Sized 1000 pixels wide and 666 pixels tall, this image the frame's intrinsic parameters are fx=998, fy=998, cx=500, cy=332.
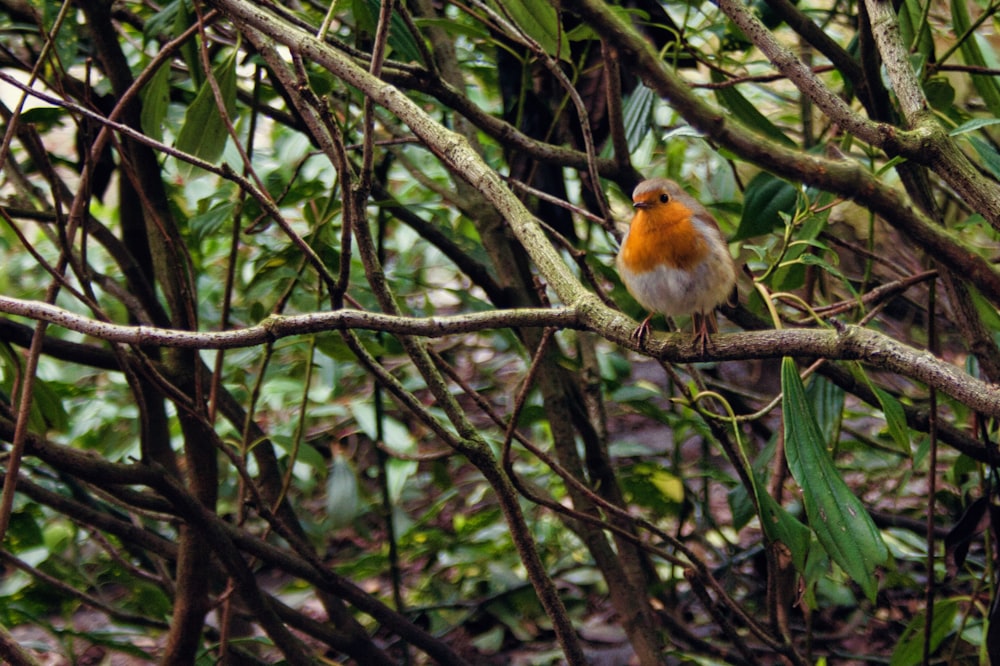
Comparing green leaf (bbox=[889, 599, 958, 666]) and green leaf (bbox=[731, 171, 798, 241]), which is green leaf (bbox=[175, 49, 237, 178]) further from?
green leaf (bbox=[889, 599, 958, 666])

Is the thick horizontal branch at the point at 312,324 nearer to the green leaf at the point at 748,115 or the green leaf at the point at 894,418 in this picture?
the green leaf at the point at 894,418

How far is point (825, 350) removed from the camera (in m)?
1.12

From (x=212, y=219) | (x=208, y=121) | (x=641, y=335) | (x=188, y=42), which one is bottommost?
(x=641, y=335)

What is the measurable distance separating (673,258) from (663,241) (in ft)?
0.19

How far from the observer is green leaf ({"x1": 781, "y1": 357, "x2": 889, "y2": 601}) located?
156cm

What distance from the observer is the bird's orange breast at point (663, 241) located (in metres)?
2.05

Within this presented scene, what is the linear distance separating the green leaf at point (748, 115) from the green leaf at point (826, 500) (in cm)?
65

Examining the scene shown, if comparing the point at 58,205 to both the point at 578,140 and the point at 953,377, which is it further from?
the point at 953,377

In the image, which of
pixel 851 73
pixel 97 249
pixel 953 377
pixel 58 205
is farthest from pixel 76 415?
pixel 953 377

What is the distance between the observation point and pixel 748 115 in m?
2.06

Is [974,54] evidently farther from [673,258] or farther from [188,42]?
[188,42]

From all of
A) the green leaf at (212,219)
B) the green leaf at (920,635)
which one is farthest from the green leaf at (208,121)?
the green leaf at (920,635)

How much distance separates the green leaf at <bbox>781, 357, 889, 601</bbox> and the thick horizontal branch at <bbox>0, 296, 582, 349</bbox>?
50cm

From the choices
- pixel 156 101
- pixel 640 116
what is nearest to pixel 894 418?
pixel 640 116
